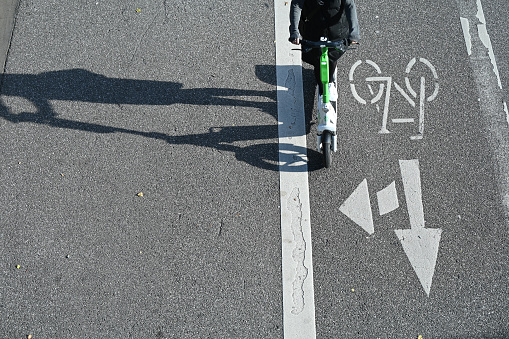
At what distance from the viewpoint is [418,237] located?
15.9 ft

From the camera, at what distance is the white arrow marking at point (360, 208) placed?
4.90 m

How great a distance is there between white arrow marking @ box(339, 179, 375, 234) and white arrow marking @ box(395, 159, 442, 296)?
336mm

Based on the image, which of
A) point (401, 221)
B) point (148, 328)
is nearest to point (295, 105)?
point (401, 221)

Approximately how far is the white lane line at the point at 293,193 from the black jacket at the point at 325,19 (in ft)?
3.53

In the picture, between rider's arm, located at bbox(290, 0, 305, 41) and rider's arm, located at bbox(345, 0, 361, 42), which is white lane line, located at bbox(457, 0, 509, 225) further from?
rider's arm, located at bbox(290, 0, 305, 41)

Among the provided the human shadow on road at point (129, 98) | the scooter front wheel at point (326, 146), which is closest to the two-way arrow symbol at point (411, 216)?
the scooter front wheel at point (326, 146)

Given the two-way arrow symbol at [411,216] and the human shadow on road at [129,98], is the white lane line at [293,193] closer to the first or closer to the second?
the human shadow on road at [129,98]

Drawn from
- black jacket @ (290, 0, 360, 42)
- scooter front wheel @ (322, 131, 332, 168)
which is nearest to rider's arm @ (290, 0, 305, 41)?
black jacket @ (290, 0, 360, 42)

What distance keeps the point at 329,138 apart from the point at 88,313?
328 cm

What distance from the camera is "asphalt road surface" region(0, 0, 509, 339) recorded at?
15.1ft

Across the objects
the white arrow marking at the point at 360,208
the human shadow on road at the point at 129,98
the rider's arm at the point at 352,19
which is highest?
the rider's arm at the point at 352,19

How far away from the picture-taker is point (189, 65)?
5.73 metres

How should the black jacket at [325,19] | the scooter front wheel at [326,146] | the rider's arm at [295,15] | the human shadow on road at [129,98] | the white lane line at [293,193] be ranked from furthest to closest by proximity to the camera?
the human shadow on road at [129,98] < the scooter front wheel at [326,146] < the white lane line at [293,193] < the rider's arm at [295,15] < the black jacket at [325,19]

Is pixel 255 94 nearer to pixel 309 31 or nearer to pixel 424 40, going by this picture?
pixel 309 31
